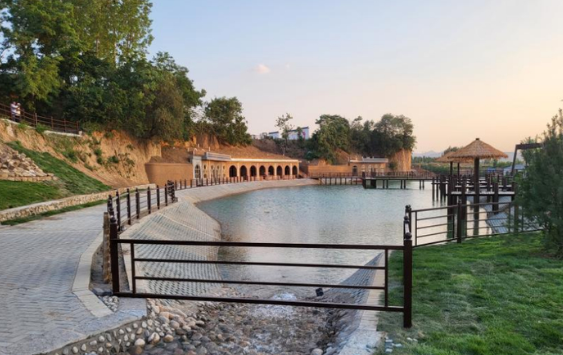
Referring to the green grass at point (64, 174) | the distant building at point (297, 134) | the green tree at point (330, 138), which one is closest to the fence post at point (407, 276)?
the green grass at point (64, 174)

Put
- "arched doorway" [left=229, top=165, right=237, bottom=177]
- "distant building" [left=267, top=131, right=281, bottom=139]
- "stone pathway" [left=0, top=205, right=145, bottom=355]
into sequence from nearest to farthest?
"stone pathway" [left=0, top=205, right=145, bottom=355]
"arched doorway" [left=229, top=165, right=237, bottom=177]
"distant building" [left=267, top=131, right=281, bottom=139]

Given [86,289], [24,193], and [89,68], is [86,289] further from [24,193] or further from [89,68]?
[89,68]

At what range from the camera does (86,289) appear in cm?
520

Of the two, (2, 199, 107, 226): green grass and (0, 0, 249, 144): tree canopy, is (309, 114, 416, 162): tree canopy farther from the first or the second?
(2, 199, 107, 226): green grass

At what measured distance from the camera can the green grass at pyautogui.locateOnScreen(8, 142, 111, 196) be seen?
19062 mm

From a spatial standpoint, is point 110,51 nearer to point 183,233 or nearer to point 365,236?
point 183,233

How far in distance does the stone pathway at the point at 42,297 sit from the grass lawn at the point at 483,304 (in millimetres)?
3236

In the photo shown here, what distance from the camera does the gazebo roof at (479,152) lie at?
19.8m

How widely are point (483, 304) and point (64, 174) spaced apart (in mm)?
21809

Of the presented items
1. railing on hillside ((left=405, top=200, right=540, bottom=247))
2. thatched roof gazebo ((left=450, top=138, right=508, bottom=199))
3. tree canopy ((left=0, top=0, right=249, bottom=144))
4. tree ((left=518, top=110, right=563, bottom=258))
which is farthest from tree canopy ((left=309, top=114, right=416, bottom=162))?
tree ((left=518, top=110, right=563, bottom=258))

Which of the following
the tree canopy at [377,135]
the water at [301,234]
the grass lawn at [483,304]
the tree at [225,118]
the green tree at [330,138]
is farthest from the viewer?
the tree canopy at [377,135]

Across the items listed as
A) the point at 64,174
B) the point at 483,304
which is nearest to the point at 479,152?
the point at 483,304

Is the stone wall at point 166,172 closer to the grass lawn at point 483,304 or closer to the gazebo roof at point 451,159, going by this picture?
the gazebo roof at point 451,159

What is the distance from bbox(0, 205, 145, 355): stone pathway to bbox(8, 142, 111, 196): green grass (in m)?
10.1
